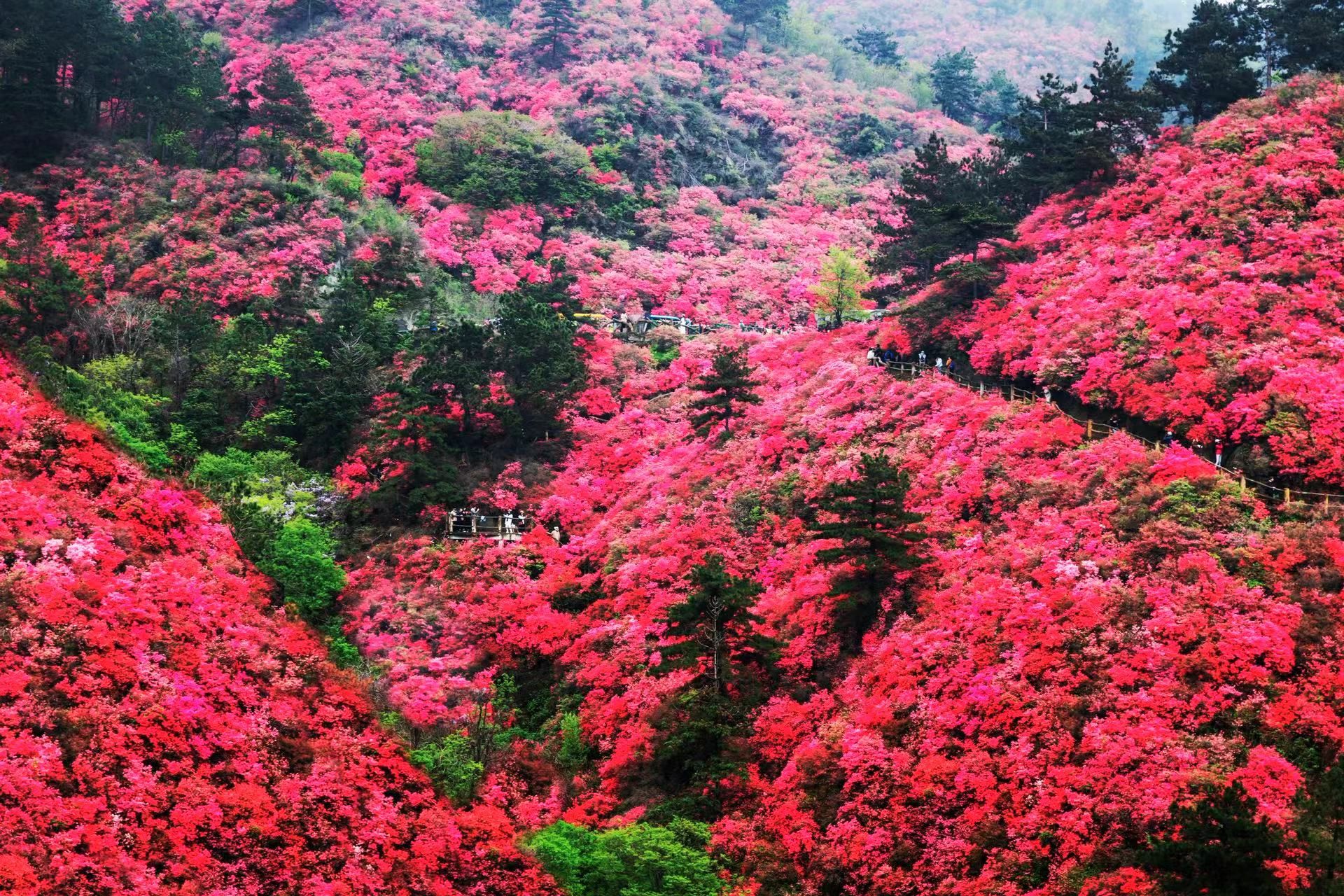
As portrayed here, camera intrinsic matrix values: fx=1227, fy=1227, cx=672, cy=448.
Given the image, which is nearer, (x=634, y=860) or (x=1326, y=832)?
(x=1326, y=832)

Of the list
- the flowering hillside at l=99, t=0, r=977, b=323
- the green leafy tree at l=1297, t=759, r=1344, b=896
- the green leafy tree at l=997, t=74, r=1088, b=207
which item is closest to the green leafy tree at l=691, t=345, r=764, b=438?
the green leafy tree at l=997, t=74, r=1088, b=207

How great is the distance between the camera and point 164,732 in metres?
32.3

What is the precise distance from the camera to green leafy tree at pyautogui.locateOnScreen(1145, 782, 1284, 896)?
22641 mm

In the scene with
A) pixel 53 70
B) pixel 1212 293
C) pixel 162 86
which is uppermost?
pixel 162 86

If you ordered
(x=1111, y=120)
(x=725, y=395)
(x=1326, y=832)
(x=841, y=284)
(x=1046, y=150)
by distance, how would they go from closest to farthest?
1. (x=1326, y=832)
2. (x=725, y=395)
3. (x=1111, y=120)
4. (x=1046, y=150)
5. (x=841, y=284)

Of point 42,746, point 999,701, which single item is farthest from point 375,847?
point 999,701

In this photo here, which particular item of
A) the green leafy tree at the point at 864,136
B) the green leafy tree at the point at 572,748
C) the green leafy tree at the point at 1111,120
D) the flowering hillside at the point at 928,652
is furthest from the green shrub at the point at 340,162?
the green leafy tree at the point at 572,748

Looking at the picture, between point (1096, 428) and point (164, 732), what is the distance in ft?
101

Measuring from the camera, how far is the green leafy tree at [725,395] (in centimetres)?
5169

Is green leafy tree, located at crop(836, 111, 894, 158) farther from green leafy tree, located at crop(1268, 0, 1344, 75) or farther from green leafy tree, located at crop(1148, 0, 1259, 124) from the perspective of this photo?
green leafy tree, located at crop(1268, 0, 1344, 75)

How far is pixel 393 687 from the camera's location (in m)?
43.0

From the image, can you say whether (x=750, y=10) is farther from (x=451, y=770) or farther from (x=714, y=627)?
(x=451, y=770)

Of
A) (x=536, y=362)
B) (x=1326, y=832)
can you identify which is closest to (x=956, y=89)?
(x=536, y=362)

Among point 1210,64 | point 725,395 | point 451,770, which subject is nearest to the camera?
point 451,770
